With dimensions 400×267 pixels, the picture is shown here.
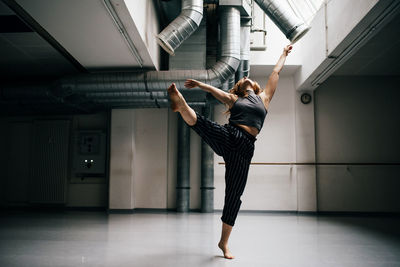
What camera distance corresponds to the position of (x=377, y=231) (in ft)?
14.2

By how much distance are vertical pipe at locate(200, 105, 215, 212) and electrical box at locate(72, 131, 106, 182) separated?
2193 mm

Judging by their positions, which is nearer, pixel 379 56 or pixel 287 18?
pixel 287 18

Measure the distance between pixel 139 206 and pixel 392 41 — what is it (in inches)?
209

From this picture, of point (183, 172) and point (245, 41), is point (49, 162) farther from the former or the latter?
point (245, 41)

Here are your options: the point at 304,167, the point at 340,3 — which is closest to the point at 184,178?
the point at 304,167

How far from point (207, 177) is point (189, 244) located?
324cm

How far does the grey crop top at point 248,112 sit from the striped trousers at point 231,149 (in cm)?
8

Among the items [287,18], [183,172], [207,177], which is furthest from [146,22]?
[207,177]

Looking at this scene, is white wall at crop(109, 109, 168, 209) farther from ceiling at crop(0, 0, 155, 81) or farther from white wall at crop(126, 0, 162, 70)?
white wall at crop(126, 0, 162, 70)

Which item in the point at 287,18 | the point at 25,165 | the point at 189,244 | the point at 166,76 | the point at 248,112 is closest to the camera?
the point at 248,112

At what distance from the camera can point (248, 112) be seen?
259cm

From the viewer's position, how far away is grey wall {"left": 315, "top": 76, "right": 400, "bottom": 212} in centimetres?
638

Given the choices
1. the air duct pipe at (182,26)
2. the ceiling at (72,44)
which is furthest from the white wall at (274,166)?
the air duct pipe at (182,26)

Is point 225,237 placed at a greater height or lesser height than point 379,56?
lesser
